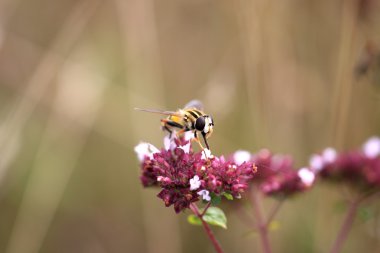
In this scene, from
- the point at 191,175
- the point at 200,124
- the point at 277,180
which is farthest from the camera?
the point at 277,180

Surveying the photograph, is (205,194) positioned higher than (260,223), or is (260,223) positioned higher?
(260,223)

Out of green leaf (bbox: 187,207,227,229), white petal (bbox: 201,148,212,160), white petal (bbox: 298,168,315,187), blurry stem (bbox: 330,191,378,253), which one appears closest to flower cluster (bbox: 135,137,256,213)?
white petal (bbox: 201,148,212,160)

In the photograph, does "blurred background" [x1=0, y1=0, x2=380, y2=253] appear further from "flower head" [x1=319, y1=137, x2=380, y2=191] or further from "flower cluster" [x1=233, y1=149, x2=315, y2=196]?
"flower cluster" [x1=233, y1=149, x2=315, y2=196]

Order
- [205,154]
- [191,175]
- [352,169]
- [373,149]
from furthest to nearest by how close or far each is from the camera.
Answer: [373,149]
[352,169]
[205,154]
[191,175]

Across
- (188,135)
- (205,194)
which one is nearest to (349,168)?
(188,135)

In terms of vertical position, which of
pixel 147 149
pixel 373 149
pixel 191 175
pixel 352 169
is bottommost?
pixel 191 175

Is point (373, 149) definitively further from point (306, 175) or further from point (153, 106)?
point (153, 106)

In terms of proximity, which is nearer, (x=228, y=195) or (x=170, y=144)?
(x=228, y=195)
